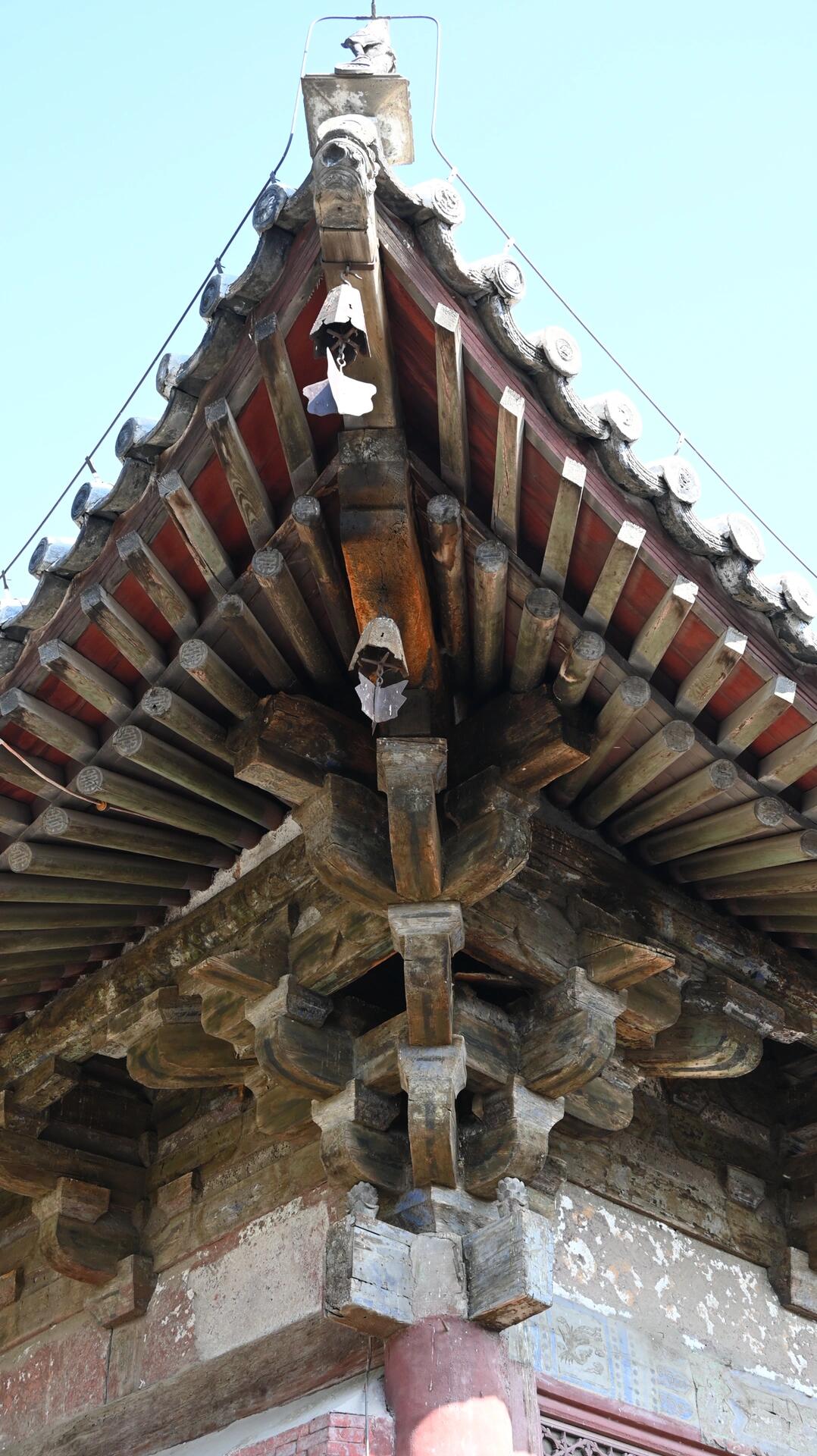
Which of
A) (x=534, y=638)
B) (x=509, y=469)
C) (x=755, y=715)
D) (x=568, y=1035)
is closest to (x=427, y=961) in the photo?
(x=568, y=1035)

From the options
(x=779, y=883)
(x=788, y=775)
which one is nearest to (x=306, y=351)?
(x=788, y=775)

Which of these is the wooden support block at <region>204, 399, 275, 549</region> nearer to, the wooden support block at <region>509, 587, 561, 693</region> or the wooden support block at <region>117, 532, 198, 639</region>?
the wooden support block at <region>117, 532, 198, 639</region>

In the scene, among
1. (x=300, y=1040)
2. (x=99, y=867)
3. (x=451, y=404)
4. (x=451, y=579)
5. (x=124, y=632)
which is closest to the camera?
(x=451, y=404)

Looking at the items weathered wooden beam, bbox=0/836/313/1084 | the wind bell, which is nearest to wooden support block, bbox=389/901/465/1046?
weathered wooden beam, bbox=0/836/313/1084

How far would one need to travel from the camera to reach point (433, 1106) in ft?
16.5

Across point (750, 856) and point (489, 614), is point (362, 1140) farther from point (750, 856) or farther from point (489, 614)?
point (489, 614)

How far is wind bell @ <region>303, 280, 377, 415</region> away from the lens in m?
4.04

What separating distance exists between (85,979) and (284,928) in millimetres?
1344

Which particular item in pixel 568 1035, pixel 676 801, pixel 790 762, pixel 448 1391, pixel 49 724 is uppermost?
pixel 49 724

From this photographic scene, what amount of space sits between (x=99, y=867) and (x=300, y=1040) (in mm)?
1066

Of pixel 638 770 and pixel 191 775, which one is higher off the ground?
pixel 191 775

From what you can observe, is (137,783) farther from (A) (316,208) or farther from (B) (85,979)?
(A) (316,208)

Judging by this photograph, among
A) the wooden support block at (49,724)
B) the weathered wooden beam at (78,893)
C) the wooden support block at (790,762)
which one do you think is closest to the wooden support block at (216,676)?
the wooden support block at (49,724)

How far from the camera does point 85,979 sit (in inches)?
262
